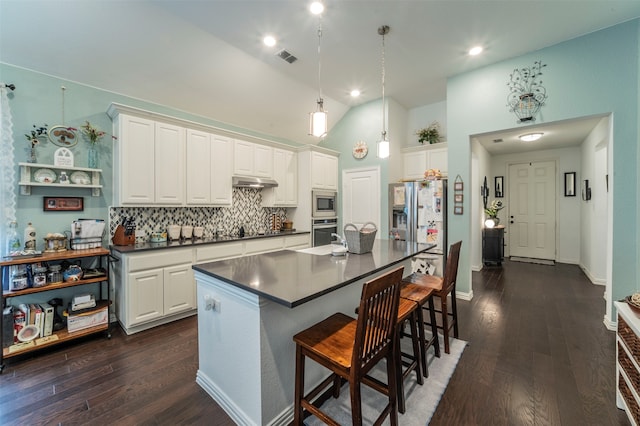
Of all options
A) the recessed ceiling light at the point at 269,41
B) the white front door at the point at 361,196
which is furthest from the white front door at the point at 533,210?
the recessed ceiling light at the point at 269,41

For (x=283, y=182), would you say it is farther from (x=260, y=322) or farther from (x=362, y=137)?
(x=260, y=322)

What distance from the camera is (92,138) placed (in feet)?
9.46

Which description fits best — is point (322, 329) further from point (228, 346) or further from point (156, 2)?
point (156, 2)

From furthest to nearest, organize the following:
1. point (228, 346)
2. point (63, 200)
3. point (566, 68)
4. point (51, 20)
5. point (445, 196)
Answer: point (445, 196), point (566, 68), point (63, 200), point (51, 20), point (228, 346)

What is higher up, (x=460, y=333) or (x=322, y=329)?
(x=322, y=329)

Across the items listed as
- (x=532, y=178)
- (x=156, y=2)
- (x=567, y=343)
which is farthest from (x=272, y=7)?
(x=532, y=178)

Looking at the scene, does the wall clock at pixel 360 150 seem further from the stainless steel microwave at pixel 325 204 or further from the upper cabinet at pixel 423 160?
the stainless steel microwave at pixel 325 204

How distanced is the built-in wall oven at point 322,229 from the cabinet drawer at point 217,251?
1.45 metres

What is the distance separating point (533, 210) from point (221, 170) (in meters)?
7.18

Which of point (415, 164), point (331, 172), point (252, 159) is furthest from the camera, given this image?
point (331, 172)

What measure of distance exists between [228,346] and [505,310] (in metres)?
3.43

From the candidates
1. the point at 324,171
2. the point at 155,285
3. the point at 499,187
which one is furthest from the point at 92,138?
the point at 499,187

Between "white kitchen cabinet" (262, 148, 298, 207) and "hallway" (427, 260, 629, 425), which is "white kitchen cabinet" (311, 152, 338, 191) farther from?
"hallway" (427, 260, 629, 425)

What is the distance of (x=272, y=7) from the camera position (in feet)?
8.47
